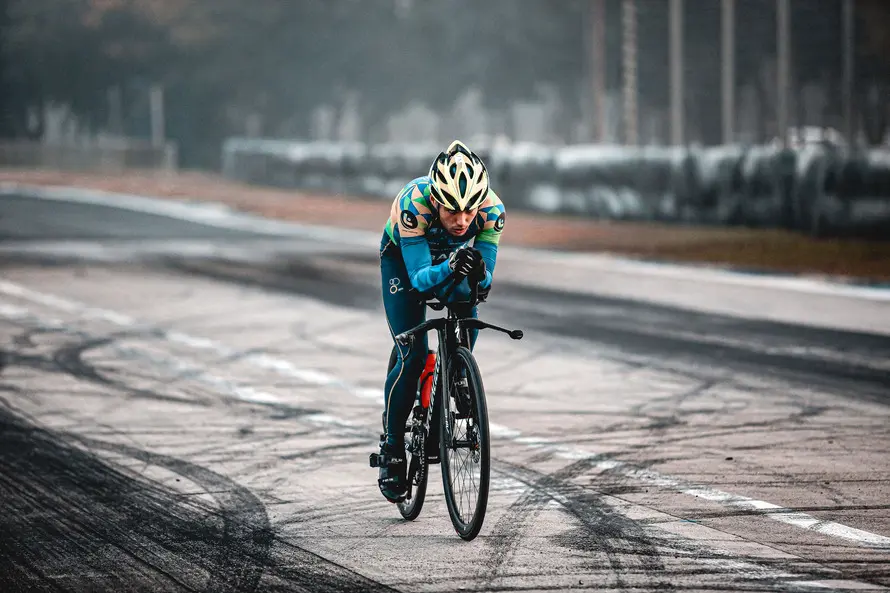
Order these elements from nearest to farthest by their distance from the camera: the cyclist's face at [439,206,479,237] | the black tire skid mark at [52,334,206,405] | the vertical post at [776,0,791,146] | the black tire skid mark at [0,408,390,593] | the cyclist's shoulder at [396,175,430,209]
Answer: the black tire skid mark at [0,408,390,593], the cyclist's face at [439,206,479,237], the cyclist's shoulder at [396,175,430,209], the black tire skid mark at [52,334,206,405], the vertical post at [776,0,791,146]

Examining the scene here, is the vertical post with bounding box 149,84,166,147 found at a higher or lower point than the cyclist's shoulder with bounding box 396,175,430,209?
higher

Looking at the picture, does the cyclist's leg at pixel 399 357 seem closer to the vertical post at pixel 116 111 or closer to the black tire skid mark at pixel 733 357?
the black tire skid mark at pixel 733 357

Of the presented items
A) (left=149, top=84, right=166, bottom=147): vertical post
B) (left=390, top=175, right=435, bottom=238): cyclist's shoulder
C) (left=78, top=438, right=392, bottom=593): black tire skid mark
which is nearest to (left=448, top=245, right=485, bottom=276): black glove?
(left=390, top=175, right=435, bottom=238): cyclist's shoulder

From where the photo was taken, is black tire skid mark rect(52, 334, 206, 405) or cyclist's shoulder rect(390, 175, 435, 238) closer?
cyclist's shoulder rect(390, 175, 435, 238)

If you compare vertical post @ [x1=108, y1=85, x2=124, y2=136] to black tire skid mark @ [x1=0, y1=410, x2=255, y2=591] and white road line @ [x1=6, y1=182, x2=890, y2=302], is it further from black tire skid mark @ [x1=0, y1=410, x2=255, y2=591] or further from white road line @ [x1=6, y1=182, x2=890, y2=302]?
black tire skid mark @ [x1=0, y1=410, x2=255, y2=591]

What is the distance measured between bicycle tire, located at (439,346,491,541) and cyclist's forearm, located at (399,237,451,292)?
0.34m

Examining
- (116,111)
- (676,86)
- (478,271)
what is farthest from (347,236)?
(116,111)

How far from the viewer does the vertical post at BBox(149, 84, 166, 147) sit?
7712 cm

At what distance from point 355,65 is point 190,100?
12.9 m

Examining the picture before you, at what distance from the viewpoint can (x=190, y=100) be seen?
8294 centimetres

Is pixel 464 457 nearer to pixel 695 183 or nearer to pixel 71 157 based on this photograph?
pixel 695 183

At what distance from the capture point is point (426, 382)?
6.96m

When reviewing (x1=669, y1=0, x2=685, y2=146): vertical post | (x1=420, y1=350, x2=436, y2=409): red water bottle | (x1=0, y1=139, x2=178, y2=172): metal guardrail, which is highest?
(x1=669, y1=0, x2=685, y2=146): vertical post

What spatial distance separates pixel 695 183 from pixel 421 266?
19343 mm
